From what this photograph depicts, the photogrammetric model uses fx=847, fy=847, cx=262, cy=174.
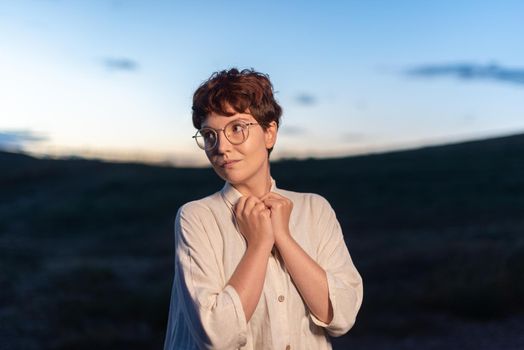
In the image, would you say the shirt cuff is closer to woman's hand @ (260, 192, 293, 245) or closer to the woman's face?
woman's hand @ (260, 192, 293, 245)

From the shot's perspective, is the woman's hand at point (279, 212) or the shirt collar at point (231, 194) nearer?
the woman's hand at point (279, 212)

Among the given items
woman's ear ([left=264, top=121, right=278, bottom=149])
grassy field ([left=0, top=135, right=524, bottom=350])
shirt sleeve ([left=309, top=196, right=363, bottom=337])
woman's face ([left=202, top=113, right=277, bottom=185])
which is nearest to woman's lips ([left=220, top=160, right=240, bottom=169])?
woman's face ([left=202, top=113, right=277, bottom=185])

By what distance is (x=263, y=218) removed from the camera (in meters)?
1.71

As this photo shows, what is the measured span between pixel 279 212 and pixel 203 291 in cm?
22

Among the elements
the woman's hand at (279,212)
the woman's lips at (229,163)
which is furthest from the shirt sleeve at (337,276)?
the woman's lips at (229,163)

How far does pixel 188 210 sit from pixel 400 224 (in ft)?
49.0

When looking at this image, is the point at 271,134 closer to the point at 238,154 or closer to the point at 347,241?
the point at 238,154

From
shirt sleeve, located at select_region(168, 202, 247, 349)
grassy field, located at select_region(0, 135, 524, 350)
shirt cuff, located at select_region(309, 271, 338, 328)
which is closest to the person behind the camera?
shirt sleeve, located at select_region(168, 202, 247, 349)

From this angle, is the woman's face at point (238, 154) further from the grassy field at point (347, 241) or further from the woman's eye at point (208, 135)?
the grassy field at point (347, 241)

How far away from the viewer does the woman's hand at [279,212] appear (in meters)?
1.73

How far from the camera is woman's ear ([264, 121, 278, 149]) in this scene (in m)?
1.84

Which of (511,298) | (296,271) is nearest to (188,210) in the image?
(296,271)

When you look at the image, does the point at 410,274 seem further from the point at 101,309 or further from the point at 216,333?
the point at 216,333

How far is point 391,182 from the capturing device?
69.8 ft
